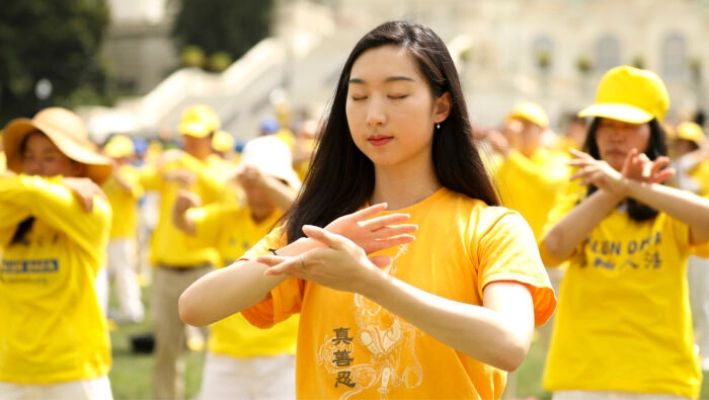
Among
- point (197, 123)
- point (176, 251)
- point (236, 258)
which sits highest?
point (197, 123)

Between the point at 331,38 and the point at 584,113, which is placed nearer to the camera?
the point at 584,113

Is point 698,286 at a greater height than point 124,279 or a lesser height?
greater

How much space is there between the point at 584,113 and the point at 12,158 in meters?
2.36

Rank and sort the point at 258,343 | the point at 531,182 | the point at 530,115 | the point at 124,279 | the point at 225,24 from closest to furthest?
the point at 258,343
the point at 531,182
the point at 530,115
the point at 124,279
the point at 225,24

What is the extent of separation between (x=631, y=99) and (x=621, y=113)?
0.38 feet

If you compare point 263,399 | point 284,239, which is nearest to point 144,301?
point 263,399

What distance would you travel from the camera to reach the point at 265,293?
296 cm

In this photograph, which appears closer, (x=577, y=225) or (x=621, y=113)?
(x=577, y=225)

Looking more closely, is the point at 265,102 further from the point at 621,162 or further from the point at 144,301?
the point at 621,162

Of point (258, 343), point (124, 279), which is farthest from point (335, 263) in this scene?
point (124, 279)

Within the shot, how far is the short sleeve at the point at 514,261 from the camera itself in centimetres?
295

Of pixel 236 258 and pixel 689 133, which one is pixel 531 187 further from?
pixel 236 258

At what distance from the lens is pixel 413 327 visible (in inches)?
119

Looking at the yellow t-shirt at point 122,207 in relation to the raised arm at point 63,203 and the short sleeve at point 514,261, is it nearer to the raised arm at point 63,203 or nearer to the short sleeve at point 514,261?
the raised arm at point 63,203
